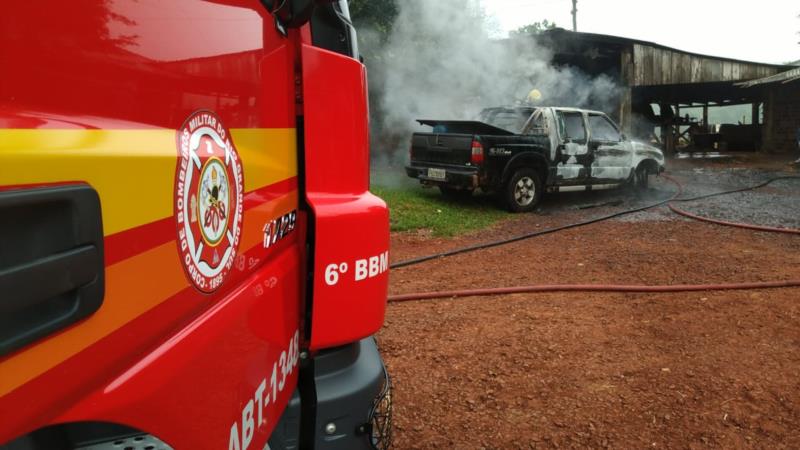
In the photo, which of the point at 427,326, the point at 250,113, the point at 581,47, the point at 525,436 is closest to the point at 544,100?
the point at 581,47

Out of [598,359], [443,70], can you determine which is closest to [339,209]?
[598,359]

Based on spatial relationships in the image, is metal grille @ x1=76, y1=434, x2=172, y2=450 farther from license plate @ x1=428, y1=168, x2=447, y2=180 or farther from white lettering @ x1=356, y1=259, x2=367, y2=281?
license plate @ x1=428, y1=168, x2=447, y2=180

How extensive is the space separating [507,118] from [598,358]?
6.66m

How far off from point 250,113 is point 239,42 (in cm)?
16

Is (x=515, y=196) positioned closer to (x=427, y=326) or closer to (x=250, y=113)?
(x=427, y=326)

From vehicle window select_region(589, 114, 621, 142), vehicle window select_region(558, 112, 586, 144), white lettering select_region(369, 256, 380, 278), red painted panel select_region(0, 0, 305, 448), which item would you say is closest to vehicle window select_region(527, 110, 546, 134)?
vehicle window select_region(558, 112, 586, 144)

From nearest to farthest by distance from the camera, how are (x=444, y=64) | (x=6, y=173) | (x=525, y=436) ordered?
(x=6, y=173), (x=525, y=436), (x=444, y=64)

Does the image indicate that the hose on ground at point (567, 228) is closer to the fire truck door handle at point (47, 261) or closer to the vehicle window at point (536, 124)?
the vehicle window at point (536, 124)

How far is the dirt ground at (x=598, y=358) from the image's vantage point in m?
2.79

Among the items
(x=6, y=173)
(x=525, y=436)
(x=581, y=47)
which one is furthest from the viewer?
(x=581, y=47)

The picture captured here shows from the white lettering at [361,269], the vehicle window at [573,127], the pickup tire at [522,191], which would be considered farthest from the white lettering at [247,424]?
the vehicle window at [573,127]

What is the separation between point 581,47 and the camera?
15.7m

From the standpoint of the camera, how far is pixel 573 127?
961 centimetres

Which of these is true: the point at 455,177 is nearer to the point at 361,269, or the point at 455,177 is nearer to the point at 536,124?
the point at 536,124
